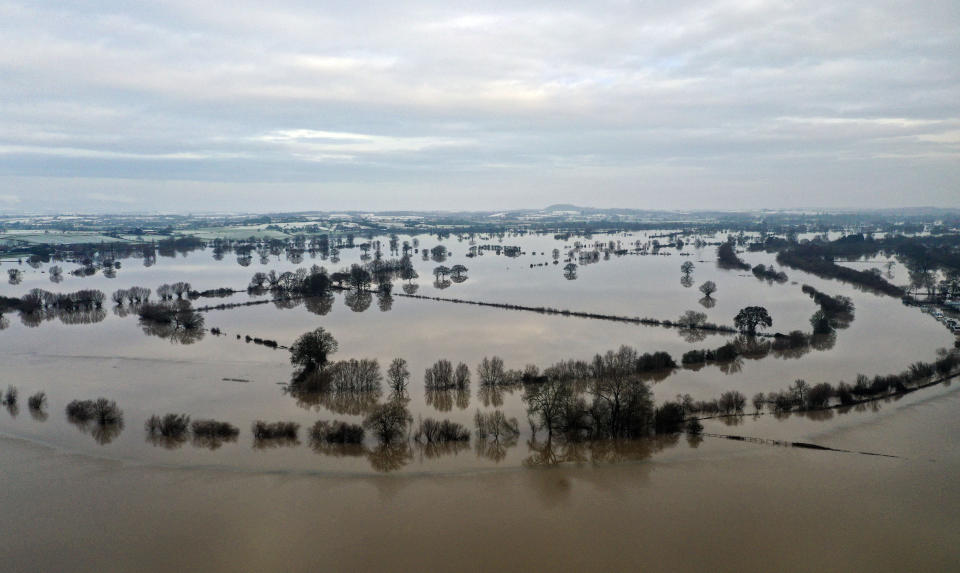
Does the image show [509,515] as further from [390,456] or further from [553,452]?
[390,456]

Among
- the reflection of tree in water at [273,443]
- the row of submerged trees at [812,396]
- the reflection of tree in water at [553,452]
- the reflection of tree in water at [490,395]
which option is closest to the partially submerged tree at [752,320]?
the row of submerged trees at [812,396]

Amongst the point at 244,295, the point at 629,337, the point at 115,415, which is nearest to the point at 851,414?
the point at 629,337

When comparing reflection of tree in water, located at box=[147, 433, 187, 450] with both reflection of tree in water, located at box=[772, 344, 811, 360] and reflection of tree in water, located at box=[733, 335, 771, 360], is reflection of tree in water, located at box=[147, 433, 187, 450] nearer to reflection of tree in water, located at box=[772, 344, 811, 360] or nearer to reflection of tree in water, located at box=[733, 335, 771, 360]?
reflection of tree in water, located at box=[733, 335, 771, 360]

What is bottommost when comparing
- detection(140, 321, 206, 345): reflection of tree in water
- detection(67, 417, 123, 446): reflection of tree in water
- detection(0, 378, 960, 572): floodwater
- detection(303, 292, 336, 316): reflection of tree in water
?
detection(0, 378, 960, 572): floodwater

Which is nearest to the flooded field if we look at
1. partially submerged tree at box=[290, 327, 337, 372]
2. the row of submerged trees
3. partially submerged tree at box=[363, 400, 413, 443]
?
partially submerged tree at box=[363, 400, 413, 443]

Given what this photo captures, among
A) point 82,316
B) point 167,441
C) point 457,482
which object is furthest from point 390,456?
point 82,316

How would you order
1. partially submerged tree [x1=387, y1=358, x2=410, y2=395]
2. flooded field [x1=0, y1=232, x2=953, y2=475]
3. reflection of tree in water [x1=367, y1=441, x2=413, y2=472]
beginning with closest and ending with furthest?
reflection of tree in water [x1=367, y1=441, x2=413, y2=472]
flooded field [x1=0, y1=232, x2=953, y2=475]
partially submerged tree [x1=387, y1=358, x2=410, y2=395]

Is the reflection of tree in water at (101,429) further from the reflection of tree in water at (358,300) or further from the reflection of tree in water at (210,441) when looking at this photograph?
the reflection of tree in water at (358,300)
